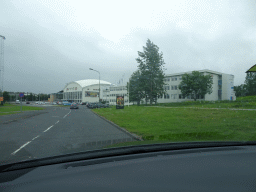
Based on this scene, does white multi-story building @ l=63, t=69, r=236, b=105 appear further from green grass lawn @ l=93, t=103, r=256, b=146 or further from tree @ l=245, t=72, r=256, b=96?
green grass lawn @ l=93, t=103, r=256, b=146

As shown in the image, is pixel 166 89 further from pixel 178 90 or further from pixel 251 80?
pixel 251 80

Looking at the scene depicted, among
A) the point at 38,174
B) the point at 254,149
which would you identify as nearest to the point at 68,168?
the point at 38,174

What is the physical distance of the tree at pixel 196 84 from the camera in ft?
178

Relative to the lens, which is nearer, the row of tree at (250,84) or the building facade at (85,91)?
the row of tree at (250,84)

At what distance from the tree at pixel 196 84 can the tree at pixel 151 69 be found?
492 inches

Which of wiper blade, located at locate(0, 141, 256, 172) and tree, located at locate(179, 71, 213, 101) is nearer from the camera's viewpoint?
wiper blade, located at locate(0, 141, 256, 172)

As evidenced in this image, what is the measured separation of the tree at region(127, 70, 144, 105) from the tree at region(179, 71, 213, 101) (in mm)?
14848

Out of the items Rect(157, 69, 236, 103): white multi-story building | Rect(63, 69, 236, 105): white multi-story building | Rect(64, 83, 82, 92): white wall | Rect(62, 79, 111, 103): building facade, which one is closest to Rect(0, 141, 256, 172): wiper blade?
Rect(63, 69, 236, 105): white multi-story building

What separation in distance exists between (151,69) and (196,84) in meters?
17.3

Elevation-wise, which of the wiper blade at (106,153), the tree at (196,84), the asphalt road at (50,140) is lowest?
the asphalt road at (50,140)

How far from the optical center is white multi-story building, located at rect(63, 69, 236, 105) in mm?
50938

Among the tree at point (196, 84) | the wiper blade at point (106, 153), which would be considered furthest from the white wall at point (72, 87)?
the wiper blade at point (106, 153)

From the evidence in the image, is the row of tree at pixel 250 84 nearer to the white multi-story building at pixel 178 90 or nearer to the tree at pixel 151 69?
the tree at pixel 151 69

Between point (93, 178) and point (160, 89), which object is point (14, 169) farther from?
point (160, 89)
